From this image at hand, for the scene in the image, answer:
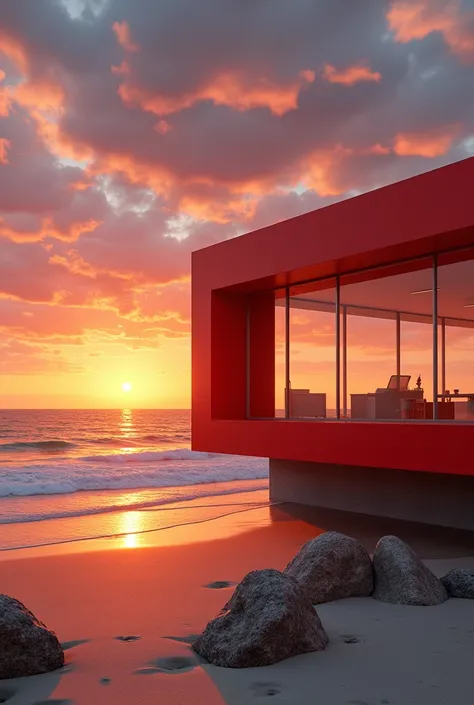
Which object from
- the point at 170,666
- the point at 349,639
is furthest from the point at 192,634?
the point at 349,639

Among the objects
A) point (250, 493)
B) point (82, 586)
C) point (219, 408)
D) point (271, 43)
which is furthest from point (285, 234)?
point (250, 493)

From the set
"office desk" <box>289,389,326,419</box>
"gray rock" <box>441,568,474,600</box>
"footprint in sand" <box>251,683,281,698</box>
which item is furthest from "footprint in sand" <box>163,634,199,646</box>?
"office desk" <box>289,389,326,419</box>

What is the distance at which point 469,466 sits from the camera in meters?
8.47

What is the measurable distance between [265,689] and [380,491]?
29.2ft

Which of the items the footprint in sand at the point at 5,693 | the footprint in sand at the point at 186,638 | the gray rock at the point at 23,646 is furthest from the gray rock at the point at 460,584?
the footprint in sand at the point at 5,693

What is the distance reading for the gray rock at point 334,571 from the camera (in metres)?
6.32

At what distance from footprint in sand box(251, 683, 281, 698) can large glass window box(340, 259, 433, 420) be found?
6.90 metres

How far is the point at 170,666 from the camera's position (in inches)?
183

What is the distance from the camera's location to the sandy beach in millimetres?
4117

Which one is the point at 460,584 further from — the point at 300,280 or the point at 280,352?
the point at 280,352

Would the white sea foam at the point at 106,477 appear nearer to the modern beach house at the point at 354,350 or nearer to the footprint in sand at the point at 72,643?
the modern beach house at the point at 354,350

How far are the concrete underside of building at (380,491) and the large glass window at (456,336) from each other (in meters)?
1.51

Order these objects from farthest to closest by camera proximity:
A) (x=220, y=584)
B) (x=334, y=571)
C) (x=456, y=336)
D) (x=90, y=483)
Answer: (x=90, y=483), (x=456, y=336), (x=220, y=584), (x=334, y=571)

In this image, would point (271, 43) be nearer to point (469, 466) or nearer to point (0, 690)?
point (469, 466)
